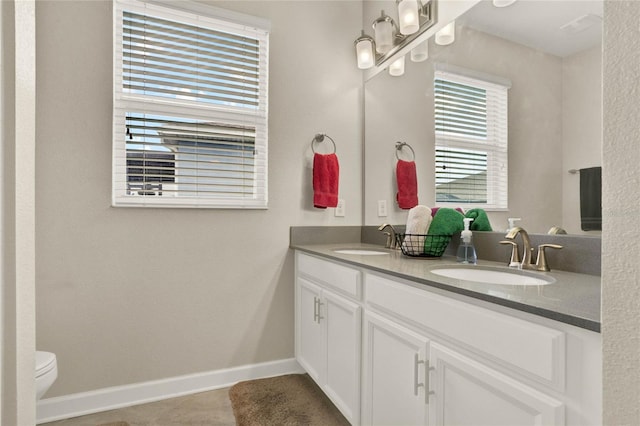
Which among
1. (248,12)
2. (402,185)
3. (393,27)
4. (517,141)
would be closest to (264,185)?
(402,185)

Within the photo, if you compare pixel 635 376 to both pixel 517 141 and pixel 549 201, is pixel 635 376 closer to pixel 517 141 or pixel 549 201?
pixel 549 201

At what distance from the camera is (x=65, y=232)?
179cm

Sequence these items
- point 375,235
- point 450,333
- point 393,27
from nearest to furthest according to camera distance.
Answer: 1. point 450,333
2. point 393,27
3. point 375,235

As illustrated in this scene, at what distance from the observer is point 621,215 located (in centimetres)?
46

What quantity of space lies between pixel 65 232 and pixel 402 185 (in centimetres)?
182

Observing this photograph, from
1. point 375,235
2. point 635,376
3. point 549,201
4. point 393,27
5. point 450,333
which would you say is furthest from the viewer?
point 375,235

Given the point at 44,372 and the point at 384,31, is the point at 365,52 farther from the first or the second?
the point at 44,372

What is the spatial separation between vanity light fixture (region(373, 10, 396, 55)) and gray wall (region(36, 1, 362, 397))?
32 cm

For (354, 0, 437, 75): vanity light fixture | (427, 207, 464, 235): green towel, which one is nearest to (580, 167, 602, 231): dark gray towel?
(427, 207, 464, 235): green towel

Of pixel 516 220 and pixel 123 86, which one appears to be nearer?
pixel 516 220

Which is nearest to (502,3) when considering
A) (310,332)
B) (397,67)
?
(397,67)

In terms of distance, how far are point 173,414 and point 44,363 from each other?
25.9 inches

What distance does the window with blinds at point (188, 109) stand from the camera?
6.26ft

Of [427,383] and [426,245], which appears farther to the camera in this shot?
[426,245]
